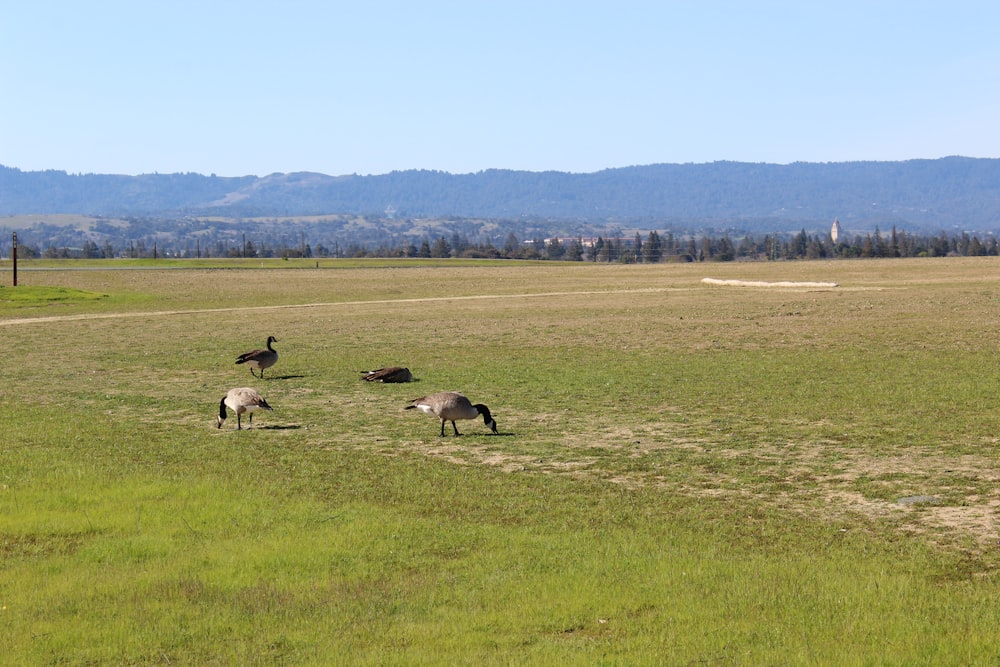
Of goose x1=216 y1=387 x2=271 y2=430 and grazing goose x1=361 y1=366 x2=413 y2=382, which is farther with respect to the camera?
grazing goose x1=361 y1=366 x2=413 y2=382

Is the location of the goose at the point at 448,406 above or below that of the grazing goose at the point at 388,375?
above

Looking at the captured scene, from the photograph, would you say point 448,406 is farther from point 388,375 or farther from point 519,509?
point 388,375

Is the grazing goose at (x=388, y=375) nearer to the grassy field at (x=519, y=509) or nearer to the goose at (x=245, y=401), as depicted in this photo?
the grassy field at (x=519, y=509)

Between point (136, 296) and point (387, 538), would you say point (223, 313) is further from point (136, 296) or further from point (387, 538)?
point (387, 538)

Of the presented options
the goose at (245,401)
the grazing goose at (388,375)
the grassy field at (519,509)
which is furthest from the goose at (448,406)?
the grazing goose at (388,375)

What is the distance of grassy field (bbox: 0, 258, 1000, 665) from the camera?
10.0m

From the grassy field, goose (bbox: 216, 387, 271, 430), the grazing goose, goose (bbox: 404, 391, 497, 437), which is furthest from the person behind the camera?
the grazing goose

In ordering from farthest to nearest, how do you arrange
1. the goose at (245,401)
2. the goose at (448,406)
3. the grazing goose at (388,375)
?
the grazing goose at (388,375) < the goose at (245,401) < the goose at (448,406)

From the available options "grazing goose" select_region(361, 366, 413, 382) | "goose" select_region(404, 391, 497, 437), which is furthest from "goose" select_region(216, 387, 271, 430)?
"grazing goose" select_region(361, 366, 413, 382)

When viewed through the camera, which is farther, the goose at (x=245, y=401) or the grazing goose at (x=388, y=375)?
the grazing goose at (x=388, y=375)

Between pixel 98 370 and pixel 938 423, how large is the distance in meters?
23.2

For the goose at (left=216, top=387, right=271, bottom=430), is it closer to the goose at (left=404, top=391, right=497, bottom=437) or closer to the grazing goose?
the goose at (left=404, top=391, right=497, bottom=437)

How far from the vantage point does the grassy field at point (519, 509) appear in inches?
395

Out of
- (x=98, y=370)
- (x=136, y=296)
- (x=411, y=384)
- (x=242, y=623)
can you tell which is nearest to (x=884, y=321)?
(x=411, y=384)
